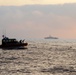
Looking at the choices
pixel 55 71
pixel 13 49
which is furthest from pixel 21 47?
pixel 55 71

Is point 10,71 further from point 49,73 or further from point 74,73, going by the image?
point 74,73

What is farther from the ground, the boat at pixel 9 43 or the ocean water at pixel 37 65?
the boat at pixel 9 43

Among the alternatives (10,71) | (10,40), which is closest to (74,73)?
(10,71)

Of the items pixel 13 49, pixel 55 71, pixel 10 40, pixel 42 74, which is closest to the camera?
pixel 42 74

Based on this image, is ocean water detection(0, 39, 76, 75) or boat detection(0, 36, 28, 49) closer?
ocean water detection(0, 39, 76, 75)

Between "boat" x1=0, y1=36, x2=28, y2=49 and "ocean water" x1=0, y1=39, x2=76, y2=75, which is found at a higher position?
"boat" x1=0, y1=36, x2=28, y2=49

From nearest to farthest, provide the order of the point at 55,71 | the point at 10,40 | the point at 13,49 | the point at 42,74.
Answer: the point at 42,74 → the point at 55,71 → the point at 10,40 → the point at 13,49

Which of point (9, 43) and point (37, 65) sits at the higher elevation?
point (9, 43)

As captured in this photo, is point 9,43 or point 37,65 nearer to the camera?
point 37,65

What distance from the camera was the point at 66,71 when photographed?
4844cm

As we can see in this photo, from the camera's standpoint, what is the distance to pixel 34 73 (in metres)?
45.6

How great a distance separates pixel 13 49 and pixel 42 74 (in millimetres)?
70139

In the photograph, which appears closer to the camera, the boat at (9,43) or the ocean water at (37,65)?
the ocean water at (37,65)

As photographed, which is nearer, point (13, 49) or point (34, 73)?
point (34, 73)
